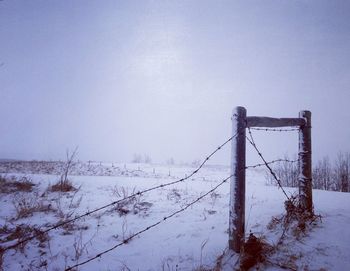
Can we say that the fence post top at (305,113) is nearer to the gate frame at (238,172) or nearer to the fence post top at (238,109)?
the gate frame at (238,172)

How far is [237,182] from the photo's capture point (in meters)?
3.63

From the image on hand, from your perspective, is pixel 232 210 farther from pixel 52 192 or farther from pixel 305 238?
pixel 52 192

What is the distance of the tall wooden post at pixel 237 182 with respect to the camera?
3.56 metres

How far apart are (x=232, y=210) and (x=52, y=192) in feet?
20.9

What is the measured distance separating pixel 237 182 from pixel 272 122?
1476mm

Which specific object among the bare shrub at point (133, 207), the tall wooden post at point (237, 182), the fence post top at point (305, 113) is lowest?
the bare shrub at point (133, 207)

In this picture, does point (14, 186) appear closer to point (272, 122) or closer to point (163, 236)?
point (163, 236)

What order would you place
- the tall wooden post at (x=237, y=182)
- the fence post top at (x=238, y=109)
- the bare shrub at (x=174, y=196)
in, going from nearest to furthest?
the tall wooden post at (x=237, y=182) < the fence post top at (x=238, y=109) < the bare shrub at (x=174, y=196)

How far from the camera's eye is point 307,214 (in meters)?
4.63

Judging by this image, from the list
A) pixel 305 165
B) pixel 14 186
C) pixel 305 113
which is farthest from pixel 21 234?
pixel 305 113

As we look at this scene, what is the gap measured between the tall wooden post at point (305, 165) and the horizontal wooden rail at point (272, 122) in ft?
0.42

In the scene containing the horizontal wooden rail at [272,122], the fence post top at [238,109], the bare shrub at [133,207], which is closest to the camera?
the fence post top at [238,109]

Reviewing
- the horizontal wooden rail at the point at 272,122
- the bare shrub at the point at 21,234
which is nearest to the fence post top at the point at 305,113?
the horizontal wooden rail at the point at 272,122

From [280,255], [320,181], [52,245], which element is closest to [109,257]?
[52,245]
